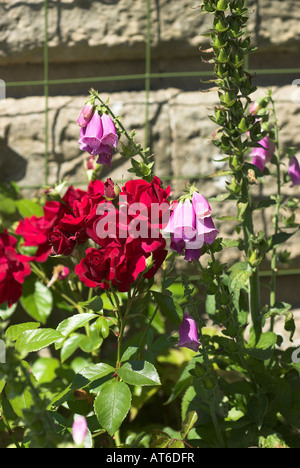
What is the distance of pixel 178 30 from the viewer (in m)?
1.77

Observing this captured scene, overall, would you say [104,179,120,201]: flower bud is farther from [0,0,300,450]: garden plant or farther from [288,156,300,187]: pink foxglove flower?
[288,156,300,187]: pink foxglove flower

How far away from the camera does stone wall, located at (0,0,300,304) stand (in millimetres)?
1770

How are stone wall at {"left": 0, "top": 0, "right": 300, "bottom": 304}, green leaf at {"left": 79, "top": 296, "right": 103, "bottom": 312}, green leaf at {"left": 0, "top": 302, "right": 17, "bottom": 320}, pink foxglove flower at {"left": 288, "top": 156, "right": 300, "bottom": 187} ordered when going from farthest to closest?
stone wall at {"left": 0, "top": 0, "right": 300, "bottom": 304}, green leaf at {"left": 0, "top": 302, "right": 17, "bottom": 320}, pink foxglove flower at {"left": 288, "top": 156, "right": 300, "bottom": 187}, green leaf at {"left": 79, "top": 296, "right": 103, "bottom": 312}

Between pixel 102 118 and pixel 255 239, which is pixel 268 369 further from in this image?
pixel 102 118

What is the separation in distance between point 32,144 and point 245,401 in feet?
3.25

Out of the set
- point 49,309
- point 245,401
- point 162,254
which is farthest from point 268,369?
point 49,309

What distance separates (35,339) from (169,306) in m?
0.30

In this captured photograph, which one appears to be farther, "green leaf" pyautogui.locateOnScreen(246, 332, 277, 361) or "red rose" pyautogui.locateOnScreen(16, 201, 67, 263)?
"red rose" pyautogui.locateOnScreen(16, 201, 67, 263)

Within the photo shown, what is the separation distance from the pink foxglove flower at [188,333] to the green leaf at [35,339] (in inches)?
10.1

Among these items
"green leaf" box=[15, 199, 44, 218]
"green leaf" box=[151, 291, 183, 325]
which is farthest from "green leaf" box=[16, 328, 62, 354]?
"green leaf" box=[15, 199, 44, 218]

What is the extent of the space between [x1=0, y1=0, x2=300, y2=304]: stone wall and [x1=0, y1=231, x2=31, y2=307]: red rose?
481mm

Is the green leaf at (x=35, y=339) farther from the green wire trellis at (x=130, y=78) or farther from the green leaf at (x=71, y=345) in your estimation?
the green wire trellis at (x=130, y=78)

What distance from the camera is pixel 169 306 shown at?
1180mm

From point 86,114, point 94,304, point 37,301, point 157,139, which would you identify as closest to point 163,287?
point 94,304
